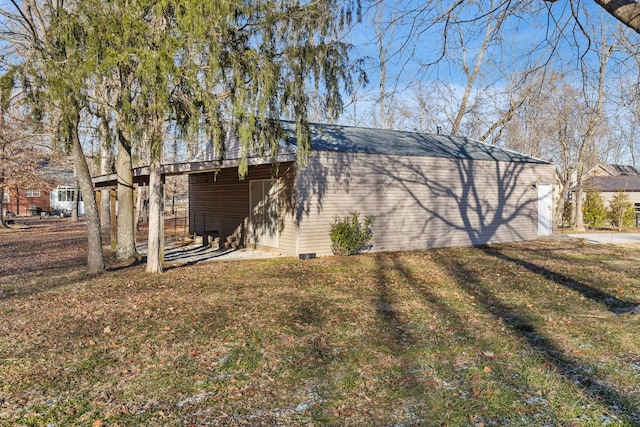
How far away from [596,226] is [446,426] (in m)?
21.8


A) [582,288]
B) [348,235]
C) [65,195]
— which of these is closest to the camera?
[582,288]

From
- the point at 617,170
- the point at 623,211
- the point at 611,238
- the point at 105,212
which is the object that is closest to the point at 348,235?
the point at 611,238

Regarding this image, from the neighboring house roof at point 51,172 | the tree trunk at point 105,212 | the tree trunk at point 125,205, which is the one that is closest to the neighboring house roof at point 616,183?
the tree trunk at point 105,212

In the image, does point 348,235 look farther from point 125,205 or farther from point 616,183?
point 616,183

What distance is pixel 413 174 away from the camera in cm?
1312

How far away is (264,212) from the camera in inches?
505

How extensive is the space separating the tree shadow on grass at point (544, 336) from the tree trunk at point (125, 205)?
698 centimetres

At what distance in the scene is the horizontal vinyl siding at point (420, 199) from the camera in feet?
37.9

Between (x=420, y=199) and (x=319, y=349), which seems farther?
(x=420, y=199)

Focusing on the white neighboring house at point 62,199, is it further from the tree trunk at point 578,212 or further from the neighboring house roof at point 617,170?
the neighboring house roof at point 617,170

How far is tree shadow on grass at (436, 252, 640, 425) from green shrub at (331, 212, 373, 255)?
8.38 feet

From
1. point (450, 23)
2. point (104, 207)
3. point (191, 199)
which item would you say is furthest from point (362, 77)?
point (104, 207)

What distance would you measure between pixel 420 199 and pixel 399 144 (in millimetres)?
1824

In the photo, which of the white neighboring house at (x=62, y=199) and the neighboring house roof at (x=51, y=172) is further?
the white neighboring house at (x=62, y=199)
